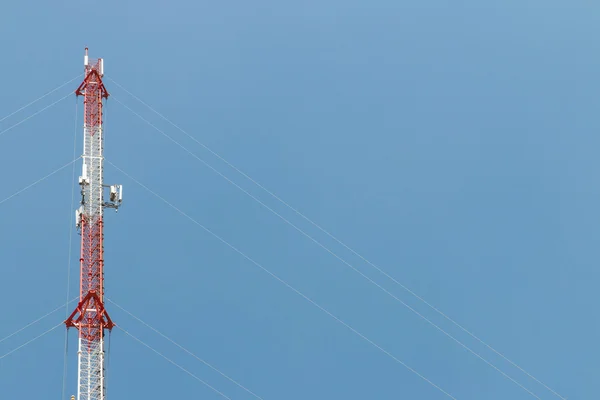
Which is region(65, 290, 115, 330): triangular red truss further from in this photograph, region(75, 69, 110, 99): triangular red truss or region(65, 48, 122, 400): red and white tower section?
region(75, 69, 110, 99): triangular red truss

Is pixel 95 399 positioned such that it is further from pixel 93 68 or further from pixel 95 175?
pixel 93 68

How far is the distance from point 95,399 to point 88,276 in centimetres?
1097

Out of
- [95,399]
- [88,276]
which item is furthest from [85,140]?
[95,399]

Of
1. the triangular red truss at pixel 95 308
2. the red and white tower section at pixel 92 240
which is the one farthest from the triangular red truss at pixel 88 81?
the triangular red truss at pixel 95 308

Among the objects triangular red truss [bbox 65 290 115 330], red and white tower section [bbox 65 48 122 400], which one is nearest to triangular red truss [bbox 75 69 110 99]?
red and white tower section [bbox 65 48 122 400]

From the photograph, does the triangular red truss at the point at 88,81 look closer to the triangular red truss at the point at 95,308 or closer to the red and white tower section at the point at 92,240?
the red and white tower section at the point at 92,240

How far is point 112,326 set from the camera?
409 feet

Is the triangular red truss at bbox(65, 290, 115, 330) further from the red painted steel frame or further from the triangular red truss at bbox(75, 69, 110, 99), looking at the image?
the triangular red truss at bbox(75, 69, 110, 99)

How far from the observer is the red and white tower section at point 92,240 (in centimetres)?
12306

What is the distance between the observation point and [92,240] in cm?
12900

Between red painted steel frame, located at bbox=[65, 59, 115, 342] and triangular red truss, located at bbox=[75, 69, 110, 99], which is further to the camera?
triangular red truss, located at bbox=[75, 69, 110, 99]

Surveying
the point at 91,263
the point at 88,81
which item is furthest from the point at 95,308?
the point at 88,81

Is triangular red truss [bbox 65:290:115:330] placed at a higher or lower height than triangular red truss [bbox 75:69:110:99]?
lower

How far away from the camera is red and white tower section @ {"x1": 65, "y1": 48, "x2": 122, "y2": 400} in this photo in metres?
123
